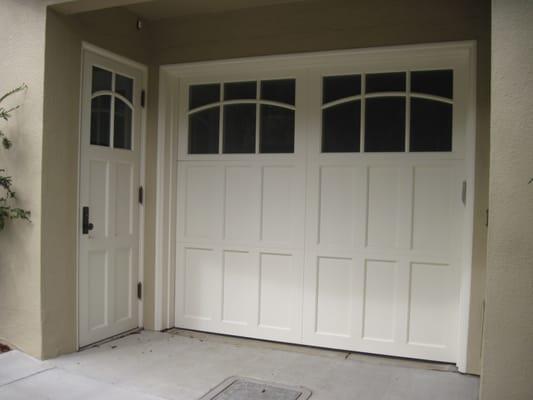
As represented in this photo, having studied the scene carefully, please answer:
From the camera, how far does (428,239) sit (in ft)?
10.9

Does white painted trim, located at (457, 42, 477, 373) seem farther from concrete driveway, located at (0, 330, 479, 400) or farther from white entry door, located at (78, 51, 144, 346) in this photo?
white entry door, located at (78, 51, 144, 346)

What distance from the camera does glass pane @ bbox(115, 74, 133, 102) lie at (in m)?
3.69

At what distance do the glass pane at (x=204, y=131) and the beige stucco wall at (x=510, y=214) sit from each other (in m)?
2.21

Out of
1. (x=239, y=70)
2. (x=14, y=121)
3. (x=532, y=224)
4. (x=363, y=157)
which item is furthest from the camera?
(x=239, y=70)

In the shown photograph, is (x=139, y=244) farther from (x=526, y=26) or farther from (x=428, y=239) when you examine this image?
(x=526, y=26)

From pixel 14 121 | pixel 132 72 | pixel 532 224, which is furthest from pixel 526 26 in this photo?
pixel 14 121

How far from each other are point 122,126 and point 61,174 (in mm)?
709

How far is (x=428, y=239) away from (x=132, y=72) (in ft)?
8.35

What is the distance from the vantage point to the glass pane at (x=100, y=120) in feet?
11.4

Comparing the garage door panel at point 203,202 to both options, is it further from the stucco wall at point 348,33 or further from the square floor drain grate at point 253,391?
the square floor drain grate at point 253,391

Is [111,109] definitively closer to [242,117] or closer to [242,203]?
[242,117]

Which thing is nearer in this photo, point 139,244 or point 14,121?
point 14,121

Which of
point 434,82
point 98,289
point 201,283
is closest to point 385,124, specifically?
point 434,82

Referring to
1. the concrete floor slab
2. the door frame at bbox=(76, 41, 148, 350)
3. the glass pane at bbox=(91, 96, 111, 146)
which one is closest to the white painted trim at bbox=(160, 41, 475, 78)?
the door frame at bbox=(76, 41, 148, 350)
